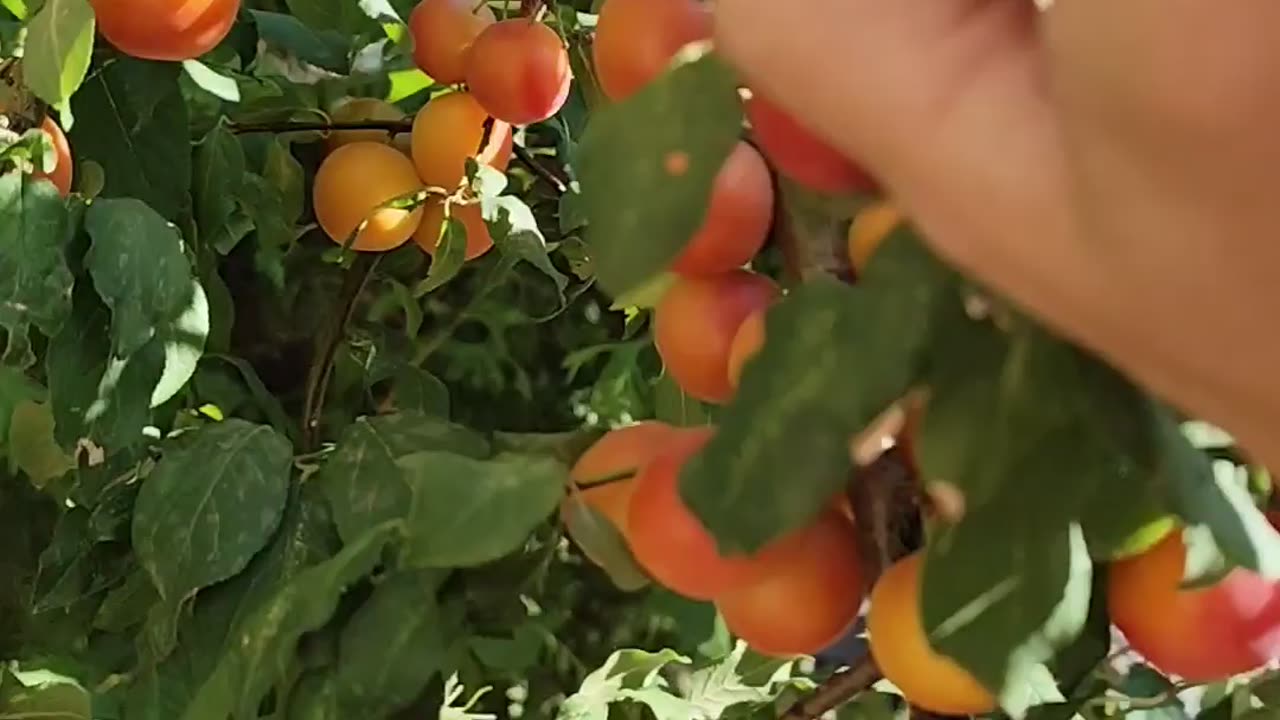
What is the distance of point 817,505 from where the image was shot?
247 mm

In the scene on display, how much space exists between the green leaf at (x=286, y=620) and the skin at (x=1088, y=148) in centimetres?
19

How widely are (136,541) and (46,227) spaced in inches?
4.4

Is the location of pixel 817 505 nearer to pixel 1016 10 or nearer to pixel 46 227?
pixel 1016 10

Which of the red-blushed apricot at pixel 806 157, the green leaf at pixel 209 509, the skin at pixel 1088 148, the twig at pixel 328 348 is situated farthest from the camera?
the twig at pixel 328 348

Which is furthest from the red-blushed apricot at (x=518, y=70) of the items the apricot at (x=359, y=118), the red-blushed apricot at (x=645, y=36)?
the red-blushed apricot at (x=645, y=36)

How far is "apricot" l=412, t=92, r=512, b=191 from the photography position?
0.67 m

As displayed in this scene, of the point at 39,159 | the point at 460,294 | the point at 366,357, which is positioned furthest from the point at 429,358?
the point at 39,159

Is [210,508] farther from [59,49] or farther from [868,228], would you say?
[868,228]

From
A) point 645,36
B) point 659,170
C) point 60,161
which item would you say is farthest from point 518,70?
point 659,170

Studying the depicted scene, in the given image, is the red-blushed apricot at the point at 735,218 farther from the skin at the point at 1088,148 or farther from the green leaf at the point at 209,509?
the green leaf at the point at 209,509

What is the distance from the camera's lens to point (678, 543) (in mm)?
312

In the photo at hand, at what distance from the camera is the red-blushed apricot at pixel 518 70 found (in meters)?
0.63

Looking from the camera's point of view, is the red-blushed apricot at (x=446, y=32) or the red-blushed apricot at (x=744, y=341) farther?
the red-blushed apricot at (x=446, y=32)

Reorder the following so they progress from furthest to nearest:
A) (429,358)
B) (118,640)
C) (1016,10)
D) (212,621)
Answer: (429,358) → (118,640) → (212,621) → (1016,10)
